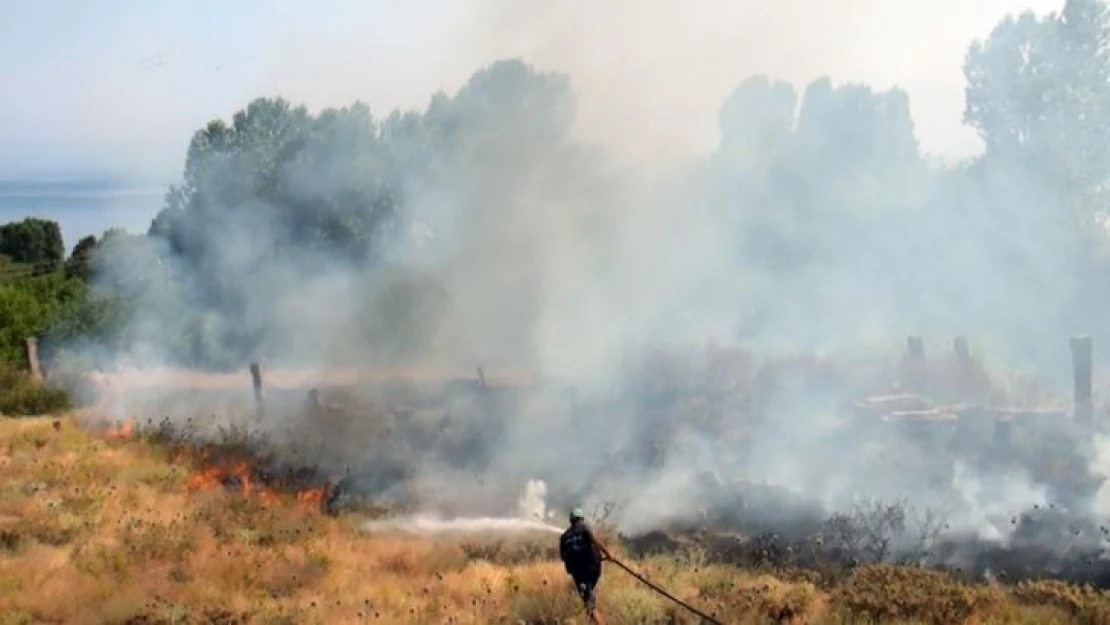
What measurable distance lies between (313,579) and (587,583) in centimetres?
346

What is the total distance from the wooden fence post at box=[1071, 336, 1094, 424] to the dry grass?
18.1ft

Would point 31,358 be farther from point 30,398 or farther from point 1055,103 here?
point 1055,103

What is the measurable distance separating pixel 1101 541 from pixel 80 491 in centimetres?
1237

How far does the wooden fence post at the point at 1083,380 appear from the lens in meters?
14.2

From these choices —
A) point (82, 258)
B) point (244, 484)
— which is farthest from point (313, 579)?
point (82, 258)

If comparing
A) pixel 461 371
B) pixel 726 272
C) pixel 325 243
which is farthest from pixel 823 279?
pixel 325 243

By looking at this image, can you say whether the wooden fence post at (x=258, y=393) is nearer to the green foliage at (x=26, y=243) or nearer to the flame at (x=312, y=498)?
the flame at (x=312, y=498)

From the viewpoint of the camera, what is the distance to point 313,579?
34.0 feet

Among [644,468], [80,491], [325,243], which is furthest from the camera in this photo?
[325,243]

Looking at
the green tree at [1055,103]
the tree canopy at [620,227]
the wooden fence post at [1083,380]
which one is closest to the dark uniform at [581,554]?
the wooden fence post at [1083,380]

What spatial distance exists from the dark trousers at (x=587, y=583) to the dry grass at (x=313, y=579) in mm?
290

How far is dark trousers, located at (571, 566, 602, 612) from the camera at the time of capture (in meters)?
8.39

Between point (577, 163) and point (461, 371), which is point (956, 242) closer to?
point (577, 163)

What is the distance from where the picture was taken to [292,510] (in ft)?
42.9
